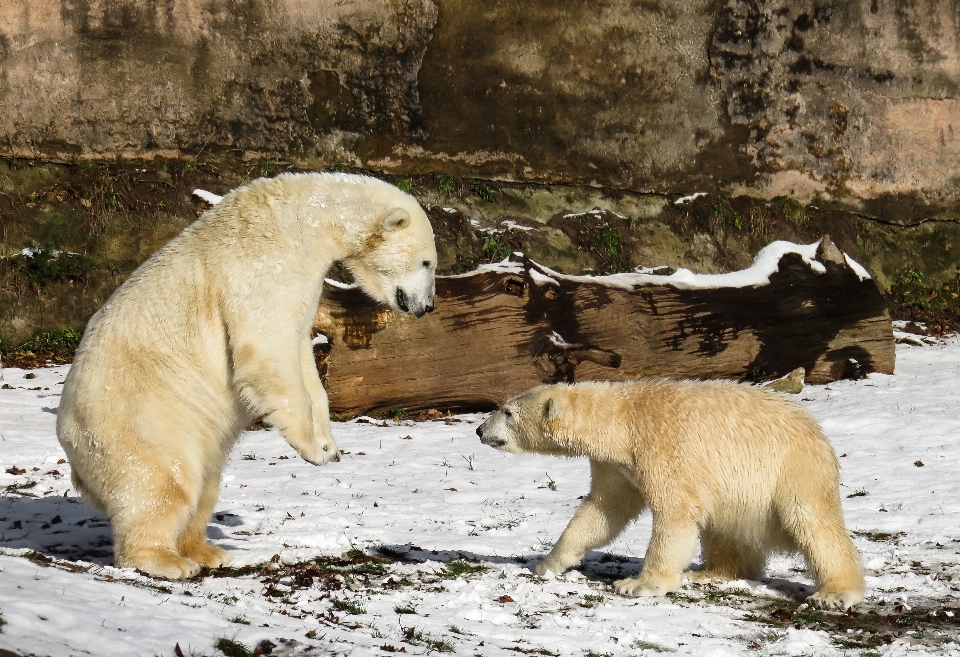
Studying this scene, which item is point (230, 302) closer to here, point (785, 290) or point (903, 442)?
point (903, 442)

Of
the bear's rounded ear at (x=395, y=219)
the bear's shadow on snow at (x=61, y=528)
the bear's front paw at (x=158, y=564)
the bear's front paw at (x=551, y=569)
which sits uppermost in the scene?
the bear's rounded ear at (x=395, y=219)

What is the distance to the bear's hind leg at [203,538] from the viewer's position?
5500 mm

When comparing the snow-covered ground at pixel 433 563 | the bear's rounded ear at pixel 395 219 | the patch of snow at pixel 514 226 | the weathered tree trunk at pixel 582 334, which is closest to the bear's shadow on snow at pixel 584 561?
the snow-covered ground at pixel 433 563

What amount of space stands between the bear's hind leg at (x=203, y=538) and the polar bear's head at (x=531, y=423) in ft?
5.29

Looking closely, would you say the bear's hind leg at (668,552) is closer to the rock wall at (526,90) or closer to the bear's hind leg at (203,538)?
the bear's hind leg at (203,538)

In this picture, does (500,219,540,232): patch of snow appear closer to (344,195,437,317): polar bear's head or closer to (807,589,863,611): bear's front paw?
(344,195,437,317): polar bear's head

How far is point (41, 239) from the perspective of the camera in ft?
41.3

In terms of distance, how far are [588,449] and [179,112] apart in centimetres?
978

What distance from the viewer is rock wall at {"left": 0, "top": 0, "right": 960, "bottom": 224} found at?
43.6 ft

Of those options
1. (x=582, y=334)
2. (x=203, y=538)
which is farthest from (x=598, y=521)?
(x=582, y=334)

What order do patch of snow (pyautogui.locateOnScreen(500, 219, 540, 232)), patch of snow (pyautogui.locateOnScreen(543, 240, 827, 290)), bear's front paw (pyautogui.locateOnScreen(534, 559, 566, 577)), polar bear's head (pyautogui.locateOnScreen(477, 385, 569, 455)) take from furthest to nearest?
patch of snow (pyautogui.locateOnScreen(500, 219, 540, 232)) < patch of snow (pyautogui.locateOnScreen(543, 240, 827, 290)) < polar bear's head (pyautogui.locateOnScreen(477, 385, 569, 455)) < bear's front paw (pyautogui.locateOnScreen(534, 559, 566, 577))

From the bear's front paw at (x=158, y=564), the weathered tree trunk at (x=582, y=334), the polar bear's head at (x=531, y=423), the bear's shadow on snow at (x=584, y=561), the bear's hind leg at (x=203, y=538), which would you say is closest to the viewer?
the bear's front paw at (x=158, y=564)

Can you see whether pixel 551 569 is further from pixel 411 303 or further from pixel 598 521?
pixel 411 303

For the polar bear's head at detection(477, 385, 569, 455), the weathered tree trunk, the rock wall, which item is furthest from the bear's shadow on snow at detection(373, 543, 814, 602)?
the rock wall
